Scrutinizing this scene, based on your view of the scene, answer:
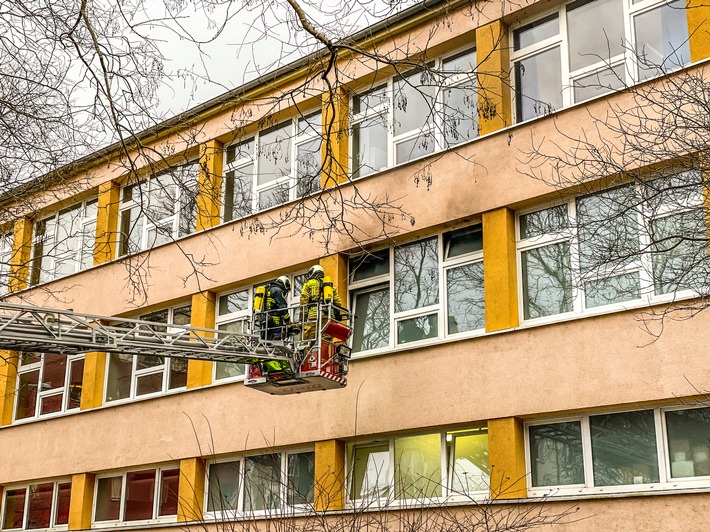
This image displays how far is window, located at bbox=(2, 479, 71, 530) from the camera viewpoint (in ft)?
64.5

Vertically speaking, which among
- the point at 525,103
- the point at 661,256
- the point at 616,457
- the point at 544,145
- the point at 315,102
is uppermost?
the point at 315,102

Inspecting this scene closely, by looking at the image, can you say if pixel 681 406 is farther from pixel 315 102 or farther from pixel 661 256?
pixel 315 102

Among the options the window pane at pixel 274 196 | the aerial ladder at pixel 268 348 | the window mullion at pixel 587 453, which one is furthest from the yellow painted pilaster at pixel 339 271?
the window mullion at pixel 587 453

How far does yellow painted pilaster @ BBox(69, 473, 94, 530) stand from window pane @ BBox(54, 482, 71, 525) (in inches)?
17.3

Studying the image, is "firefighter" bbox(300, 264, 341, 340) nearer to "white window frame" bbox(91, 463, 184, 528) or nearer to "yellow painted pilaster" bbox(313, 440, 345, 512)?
"yellow painted pilaster" bbox(313, 440, 345, 512)

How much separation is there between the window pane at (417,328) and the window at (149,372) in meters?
4.96

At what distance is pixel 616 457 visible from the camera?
477 inches

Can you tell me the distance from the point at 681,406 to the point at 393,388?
4.19 meters

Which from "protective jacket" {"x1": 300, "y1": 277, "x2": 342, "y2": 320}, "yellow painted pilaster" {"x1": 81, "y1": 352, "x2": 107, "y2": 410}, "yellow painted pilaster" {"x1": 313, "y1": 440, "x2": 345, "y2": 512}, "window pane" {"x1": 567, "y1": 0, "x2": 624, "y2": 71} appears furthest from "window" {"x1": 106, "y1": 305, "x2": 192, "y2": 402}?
"window pane" {"x1": 567, "y1": 0, "x2": 624, "y2": 71}

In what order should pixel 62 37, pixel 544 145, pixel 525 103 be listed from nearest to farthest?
pixel 62 37, pixel 544 145, pixel 525 103

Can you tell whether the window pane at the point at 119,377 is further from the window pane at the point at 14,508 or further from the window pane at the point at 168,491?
the window pane at the point at 14,508

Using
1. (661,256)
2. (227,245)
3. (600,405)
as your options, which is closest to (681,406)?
(600,405)

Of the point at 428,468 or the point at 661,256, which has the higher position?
the point at 661,256

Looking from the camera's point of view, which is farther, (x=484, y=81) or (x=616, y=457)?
(x=484, y=81)
